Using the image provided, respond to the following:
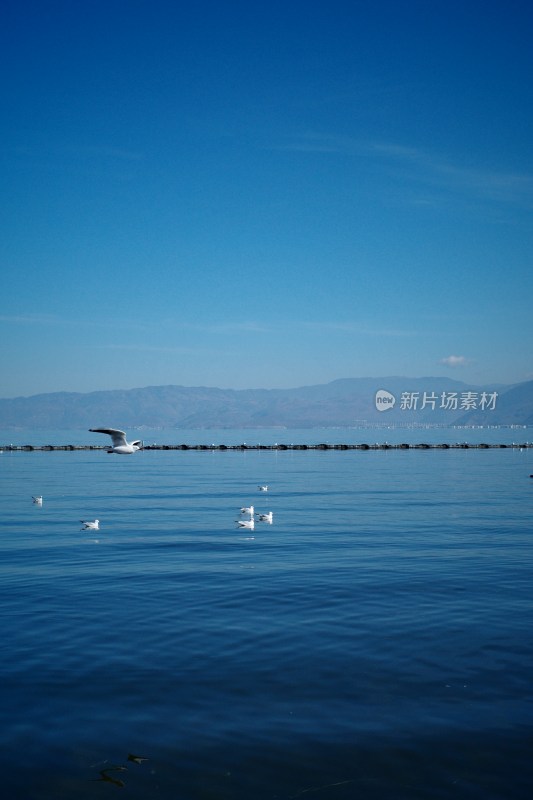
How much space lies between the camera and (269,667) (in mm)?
14094

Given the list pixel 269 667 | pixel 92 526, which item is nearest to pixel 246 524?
pixel 92 526

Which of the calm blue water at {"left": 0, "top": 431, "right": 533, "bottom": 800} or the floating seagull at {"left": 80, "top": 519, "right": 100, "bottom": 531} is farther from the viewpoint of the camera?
the floating seagull at {"left": 80, "top": 519, "right": 100, "bottom": 531}

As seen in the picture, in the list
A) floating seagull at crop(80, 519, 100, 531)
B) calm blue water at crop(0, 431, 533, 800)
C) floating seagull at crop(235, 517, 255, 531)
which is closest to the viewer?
calm blue water at crop(0, 431, 533, 800)

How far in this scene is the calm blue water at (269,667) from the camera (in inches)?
397

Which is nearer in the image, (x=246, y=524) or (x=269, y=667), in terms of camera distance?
(x=269, y=667)

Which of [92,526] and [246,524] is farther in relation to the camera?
[246,524]

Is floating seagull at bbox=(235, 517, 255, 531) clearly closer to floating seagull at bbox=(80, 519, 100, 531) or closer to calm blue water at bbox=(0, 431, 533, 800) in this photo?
calm blue water at bbox=(0, 431, 533, 800)

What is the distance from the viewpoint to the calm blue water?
10.1 m

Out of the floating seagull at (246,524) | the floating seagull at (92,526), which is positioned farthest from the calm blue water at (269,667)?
the floating seagull at (246,524)

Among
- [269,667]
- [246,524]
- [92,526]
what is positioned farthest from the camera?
[246,524]

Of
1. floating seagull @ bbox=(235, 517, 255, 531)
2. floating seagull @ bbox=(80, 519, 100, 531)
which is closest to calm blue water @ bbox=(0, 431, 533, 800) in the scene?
floating seagull @ bbox=(80, 519, 100, 531)

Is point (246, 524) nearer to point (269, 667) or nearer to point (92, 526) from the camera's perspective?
point (92, 526)

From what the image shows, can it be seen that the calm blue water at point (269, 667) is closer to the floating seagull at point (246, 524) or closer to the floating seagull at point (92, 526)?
the floating seagull at point (92, 526)

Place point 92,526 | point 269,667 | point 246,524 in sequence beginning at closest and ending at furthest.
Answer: point 269,667, point 92,526, point 246,524
